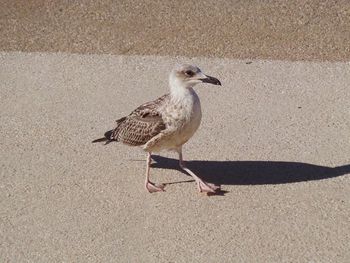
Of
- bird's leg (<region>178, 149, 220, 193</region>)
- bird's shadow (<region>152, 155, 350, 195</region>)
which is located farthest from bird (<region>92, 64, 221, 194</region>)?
bird's shadow (<region>152, 155, 350, 195</region>)

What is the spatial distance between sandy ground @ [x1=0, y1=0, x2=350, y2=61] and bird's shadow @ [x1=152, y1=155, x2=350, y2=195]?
116 inches

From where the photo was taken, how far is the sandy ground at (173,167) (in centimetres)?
646

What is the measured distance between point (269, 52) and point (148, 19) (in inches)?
83.5

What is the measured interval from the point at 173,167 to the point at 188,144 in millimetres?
457

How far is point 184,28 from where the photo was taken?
1137 cm

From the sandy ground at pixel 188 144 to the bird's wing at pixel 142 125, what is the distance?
41 centimetres

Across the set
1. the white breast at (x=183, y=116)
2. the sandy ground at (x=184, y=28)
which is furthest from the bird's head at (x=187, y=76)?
the sandy ground at (x=184, y=28)

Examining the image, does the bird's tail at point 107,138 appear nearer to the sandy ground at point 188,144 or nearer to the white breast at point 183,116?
the sandy ground at point 188,144

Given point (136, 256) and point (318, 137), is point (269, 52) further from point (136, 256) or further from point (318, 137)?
point (136, 256)

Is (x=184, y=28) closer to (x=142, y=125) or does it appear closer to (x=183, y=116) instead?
(x=142, y=125)

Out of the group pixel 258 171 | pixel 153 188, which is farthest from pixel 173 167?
pixel 258 171

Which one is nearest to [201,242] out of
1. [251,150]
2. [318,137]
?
[251,150]

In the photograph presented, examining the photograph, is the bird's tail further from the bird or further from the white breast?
the white breast

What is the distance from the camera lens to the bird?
7125 millimetres
